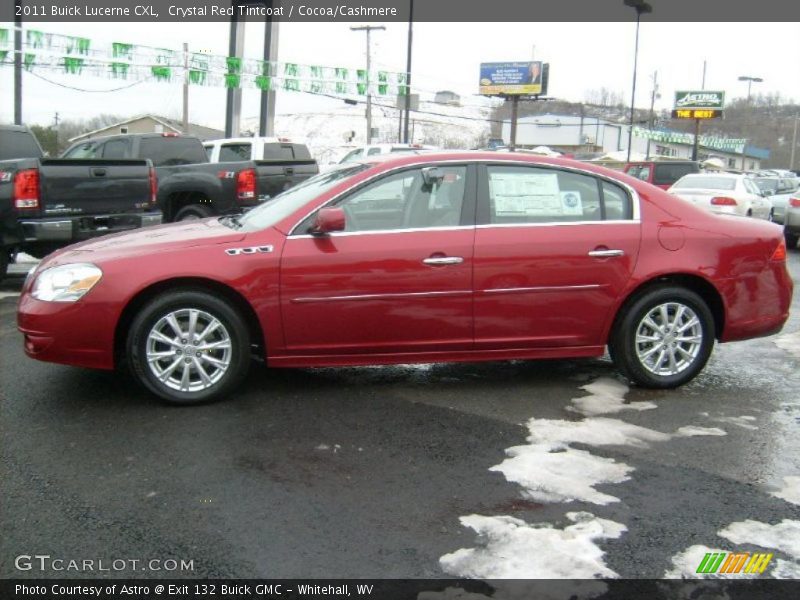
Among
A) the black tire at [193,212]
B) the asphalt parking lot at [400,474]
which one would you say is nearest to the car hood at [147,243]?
the asphalt parking lot at [400,474]

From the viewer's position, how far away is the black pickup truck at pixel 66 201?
8.31 metres

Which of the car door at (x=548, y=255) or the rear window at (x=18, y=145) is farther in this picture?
the rear window at (x=18, y=145)

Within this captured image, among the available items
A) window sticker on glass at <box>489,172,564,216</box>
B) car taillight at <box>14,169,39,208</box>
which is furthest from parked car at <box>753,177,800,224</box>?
car taillight at <box>14,169,39,208</box>

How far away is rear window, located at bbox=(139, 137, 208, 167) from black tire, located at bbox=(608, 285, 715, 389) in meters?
9.40

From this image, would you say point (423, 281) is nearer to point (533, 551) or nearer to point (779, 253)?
point (533, 551)

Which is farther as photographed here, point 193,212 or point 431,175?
point 193,212

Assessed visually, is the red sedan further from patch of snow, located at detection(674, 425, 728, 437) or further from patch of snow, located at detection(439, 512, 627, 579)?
patch of snow, located at detection(439, 512, 627, 579)

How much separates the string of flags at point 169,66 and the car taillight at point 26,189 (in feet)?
39.1

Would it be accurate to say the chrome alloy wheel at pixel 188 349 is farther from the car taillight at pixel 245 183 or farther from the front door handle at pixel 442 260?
the car taillight at pixel 245 183

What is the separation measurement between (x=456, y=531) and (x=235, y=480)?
45.0 inches

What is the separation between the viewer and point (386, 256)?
4.75m

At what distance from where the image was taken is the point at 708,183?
17156 mm

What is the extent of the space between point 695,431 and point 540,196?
5.88ft

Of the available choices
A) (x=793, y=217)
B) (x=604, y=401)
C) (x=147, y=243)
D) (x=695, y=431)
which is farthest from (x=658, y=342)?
(x=793, y=217)
